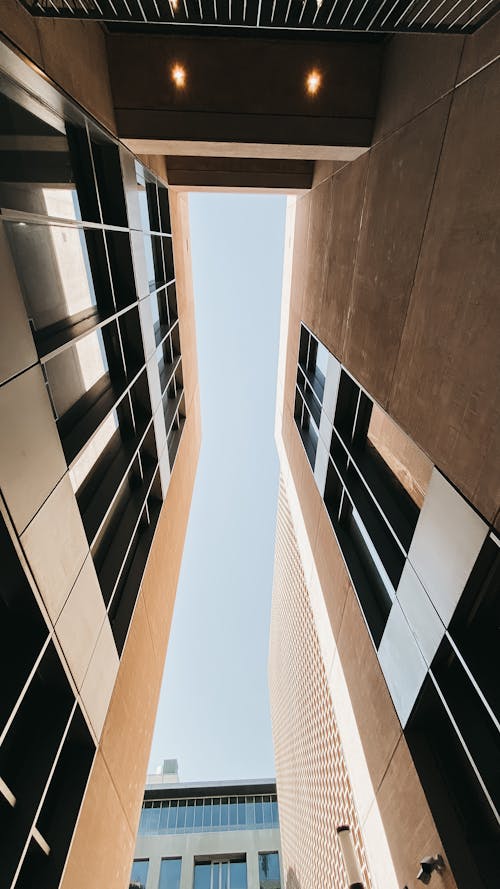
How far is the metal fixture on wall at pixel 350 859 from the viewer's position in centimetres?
727

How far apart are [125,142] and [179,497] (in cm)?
1266

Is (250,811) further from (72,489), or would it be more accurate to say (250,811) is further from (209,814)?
(72,489)

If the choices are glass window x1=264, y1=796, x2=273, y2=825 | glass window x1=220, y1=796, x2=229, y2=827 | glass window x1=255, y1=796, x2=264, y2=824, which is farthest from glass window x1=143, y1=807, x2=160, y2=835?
glass window x1=264, y1=796, x2=273, y2=825

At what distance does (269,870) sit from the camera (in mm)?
47062

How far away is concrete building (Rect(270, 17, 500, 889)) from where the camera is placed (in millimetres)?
5141

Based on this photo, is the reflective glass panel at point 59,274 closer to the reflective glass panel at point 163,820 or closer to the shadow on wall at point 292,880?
the shadow on wall at point 292,880

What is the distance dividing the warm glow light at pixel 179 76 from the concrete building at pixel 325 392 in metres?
0.06

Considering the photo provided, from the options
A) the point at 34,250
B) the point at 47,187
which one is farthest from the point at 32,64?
the point at 34,250

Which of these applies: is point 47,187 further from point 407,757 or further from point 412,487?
point 407,757

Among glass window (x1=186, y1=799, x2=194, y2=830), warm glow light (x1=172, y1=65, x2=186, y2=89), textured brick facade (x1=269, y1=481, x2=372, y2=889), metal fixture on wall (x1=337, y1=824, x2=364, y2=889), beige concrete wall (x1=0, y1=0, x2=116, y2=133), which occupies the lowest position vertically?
glass window (x1=186, y1=799, x2=194, y2=830)

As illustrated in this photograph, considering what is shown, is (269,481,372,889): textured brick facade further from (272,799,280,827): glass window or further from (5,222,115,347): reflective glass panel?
(5,222,115,347): reflective glass panel

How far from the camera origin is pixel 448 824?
6.08 m

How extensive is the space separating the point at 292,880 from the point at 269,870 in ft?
43.1

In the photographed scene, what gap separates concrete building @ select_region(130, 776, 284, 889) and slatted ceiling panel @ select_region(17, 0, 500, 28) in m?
67.6
